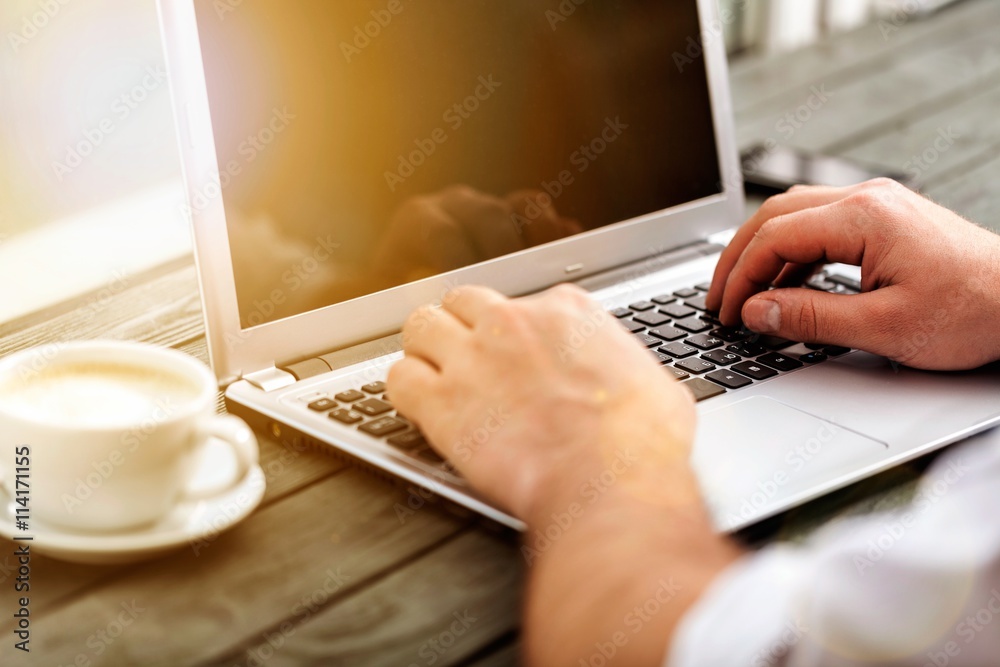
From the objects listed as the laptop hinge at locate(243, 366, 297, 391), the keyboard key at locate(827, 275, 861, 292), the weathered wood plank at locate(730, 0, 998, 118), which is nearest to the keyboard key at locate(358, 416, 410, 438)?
the laptop hinge at locate(243, 366, 297, 391)

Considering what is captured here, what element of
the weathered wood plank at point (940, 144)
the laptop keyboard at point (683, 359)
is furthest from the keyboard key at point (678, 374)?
the weathered wood plank at point (940, 144)

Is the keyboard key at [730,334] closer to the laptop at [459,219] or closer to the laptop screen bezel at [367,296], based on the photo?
the laptop at [459,219]

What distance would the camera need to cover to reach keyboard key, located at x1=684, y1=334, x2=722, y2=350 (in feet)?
2.86

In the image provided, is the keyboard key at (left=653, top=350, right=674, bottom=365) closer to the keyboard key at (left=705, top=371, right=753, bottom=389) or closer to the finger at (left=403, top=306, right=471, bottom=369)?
the keyboard key at (left=705, top=371, right=753, bottom=389)

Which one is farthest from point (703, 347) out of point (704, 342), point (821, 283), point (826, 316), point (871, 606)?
point (871, 606)

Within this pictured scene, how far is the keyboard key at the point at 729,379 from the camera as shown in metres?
0.80

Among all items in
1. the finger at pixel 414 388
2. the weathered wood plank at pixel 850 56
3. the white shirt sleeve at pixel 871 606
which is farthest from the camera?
the weathered wood plank at pixel 850 56

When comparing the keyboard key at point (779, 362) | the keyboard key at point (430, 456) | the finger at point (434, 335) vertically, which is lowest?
the keyboard key at point (779, 362)

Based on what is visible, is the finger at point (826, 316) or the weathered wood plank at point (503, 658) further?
the finger at point (826, 316)

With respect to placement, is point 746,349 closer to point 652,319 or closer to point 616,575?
point 652,319

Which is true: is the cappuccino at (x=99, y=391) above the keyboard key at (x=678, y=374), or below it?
above

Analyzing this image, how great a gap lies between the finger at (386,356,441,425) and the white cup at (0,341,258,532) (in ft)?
0.38

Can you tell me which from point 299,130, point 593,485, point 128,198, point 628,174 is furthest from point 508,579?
point 128,198

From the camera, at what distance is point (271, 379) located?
2.53ft
